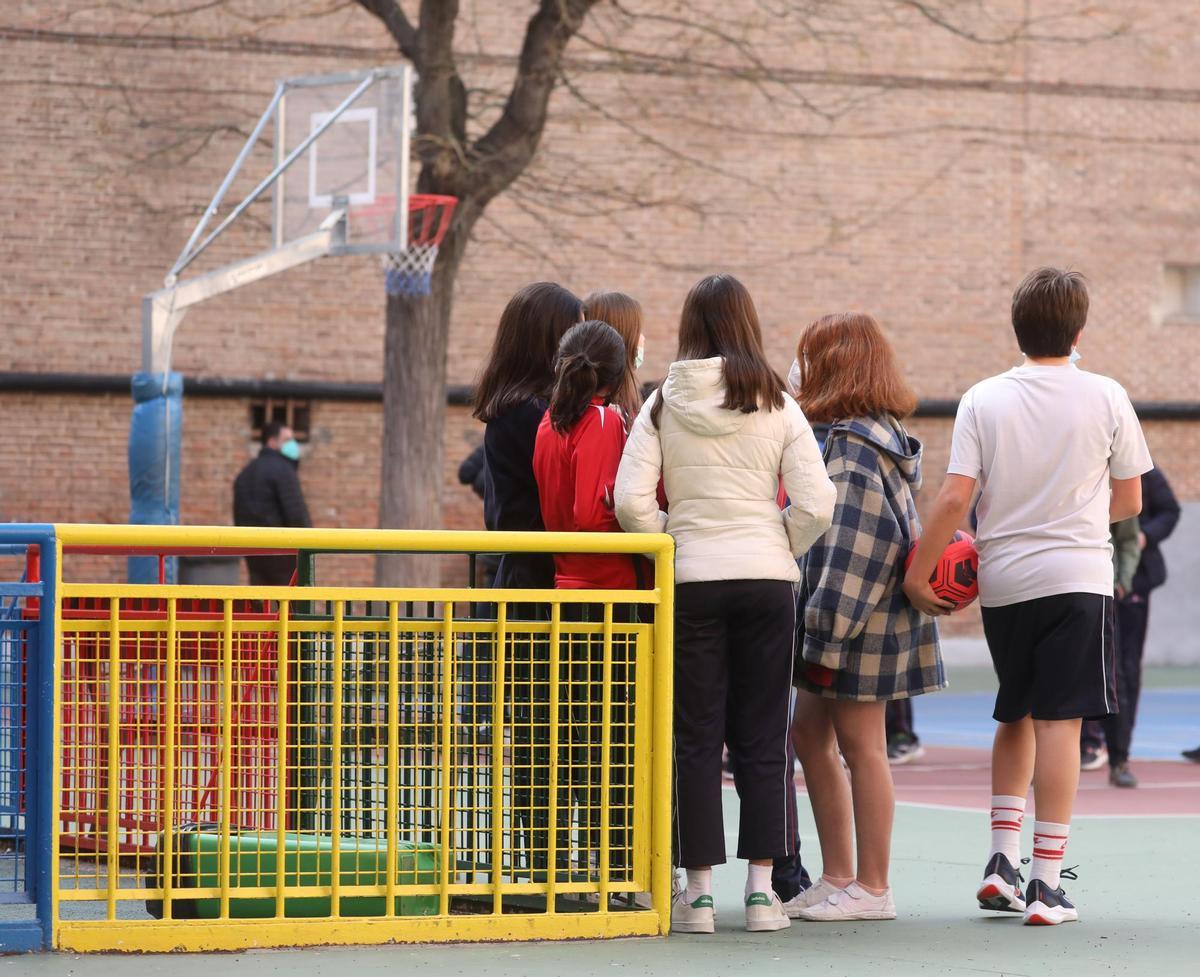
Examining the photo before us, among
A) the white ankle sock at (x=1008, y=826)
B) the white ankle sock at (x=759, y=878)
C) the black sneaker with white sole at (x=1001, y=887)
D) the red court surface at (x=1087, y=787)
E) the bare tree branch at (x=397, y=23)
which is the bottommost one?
the red court surface at (x=1087, y=787)

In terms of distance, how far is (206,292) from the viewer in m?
13.6

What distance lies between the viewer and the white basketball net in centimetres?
1493

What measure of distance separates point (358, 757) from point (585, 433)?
115 centimetres

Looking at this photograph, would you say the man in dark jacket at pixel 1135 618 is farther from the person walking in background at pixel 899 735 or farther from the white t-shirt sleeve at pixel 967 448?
the white t-shirt sleeve at pixel 967 448

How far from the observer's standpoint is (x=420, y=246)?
1495 cm

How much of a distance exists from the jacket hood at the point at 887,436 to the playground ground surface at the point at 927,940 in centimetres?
142

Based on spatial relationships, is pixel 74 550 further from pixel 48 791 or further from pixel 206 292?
pixel 206 292

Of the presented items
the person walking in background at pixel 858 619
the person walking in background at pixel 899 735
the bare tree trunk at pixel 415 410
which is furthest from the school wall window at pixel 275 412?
the person walking in background at pixel 858 619

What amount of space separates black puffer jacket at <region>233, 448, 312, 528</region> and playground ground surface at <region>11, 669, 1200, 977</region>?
23.7 feet

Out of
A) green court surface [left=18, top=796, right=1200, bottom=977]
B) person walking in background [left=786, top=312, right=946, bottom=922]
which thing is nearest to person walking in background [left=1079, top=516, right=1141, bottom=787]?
green court surface [left=18, top=796, right=1200, bottom=977]

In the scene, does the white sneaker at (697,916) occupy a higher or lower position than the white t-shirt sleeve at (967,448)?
lower

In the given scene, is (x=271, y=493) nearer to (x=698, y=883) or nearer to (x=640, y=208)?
(x=640, y=208)

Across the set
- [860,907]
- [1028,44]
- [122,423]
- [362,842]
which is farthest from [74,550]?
[1028,44]

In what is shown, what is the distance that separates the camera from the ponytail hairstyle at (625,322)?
569 cm
